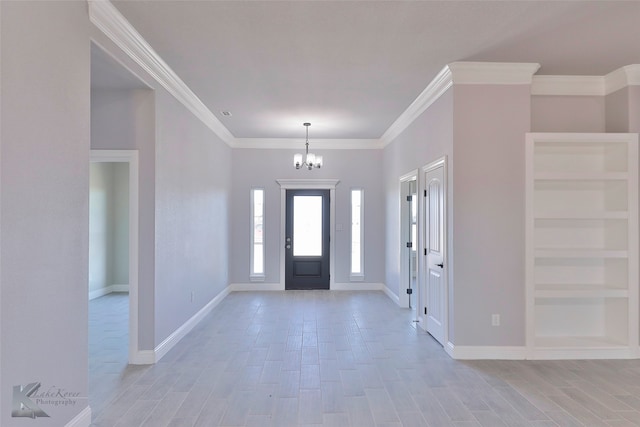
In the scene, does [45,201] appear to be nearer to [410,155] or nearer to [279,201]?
[410,155]

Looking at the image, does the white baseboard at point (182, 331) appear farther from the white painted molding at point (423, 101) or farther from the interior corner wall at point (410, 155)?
the white painted molding at point (423, 101)

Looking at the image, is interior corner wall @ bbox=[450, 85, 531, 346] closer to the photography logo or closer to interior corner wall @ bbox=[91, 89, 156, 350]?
interior corner wall @ bbox=[91, 89, 156, 350]

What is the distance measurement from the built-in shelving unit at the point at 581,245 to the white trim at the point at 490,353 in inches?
4.3

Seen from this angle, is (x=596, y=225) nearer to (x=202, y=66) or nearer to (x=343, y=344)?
(x=343, y=344)

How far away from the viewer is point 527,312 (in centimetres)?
398

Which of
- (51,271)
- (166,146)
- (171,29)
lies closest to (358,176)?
(166,146)

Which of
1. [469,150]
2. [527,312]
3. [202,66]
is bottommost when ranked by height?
[527,312]

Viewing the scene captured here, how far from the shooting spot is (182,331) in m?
4.68

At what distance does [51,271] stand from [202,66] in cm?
253

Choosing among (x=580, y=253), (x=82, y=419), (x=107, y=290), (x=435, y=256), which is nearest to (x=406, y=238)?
(x=435, y=256)

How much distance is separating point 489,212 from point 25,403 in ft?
13.3

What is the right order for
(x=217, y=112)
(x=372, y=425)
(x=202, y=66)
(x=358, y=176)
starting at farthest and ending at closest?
(x=358, y=176) → (x=217, y=112) → (x=202, y=66) → (x=372, y=425)

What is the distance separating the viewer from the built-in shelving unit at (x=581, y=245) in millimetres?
4023

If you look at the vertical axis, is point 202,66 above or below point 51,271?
above
